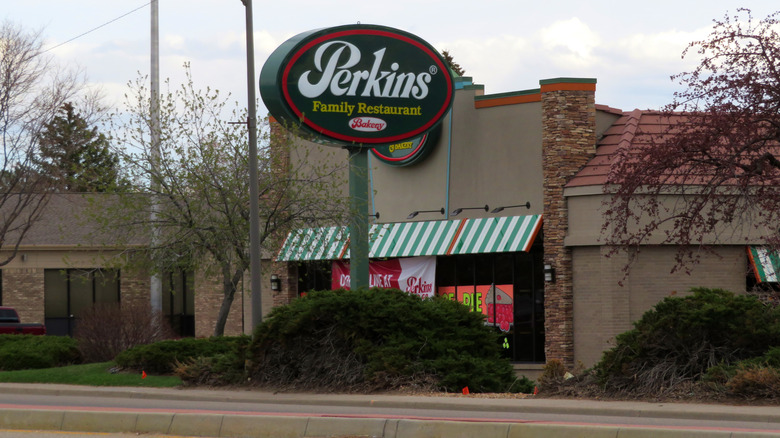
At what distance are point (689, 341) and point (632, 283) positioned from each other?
26.9 ft

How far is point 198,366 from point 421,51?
362 inches

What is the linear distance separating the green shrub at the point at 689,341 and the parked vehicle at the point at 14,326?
24.9 metres

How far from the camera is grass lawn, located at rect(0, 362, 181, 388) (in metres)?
22.6

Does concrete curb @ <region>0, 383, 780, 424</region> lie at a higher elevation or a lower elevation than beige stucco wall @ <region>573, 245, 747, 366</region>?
lower

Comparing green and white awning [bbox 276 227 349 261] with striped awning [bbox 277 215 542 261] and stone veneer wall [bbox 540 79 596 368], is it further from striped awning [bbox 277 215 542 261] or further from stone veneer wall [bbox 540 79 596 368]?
stone veneer wall [bbox 540 79 596 368]

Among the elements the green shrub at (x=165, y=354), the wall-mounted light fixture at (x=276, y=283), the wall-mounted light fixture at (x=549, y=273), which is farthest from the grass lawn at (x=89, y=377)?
the wall-mounted light fixture at (x=549, y=273)

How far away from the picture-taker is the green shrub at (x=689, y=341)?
16.9m

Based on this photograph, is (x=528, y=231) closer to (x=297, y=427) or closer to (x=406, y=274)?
(x=406, y=274)

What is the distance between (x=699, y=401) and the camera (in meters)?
16.1

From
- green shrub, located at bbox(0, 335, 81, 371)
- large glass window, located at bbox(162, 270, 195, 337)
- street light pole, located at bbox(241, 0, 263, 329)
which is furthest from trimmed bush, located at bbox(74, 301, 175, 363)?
large glass window, located at bbox(162, 270, 195, 337)

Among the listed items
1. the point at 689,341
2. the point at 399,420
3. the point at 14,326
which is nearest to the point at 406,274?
the point at 689,341

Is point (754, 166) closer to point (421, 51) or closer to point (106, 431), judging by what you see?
point (421, 51)

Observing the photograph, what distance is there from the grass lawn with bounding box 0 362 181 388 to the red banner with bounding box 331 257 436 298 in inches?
266

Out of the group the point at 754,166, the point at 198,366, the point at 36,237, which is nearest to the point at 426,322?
the point at 198,366
